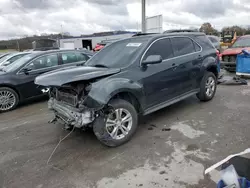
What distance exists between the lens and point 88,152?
325cm

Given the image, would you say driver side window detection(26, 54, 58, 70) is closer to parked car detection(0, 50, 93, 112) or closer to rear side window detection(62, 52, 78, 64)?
parked car detection(0, 50, 93, 112)

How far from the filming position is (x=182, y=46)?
462cm

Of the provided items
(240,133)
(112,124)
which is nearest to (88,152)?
(112,124)

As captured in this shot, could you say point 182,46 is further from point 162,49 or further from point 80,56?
point 80,56

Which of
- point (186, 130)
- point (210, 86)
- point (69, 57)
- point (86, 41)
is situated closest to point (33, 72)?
point (69, 57)

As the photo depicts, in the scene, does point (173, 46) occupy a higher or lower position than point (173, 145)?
higher

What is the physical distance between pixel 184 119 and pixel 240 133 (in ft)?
3.67

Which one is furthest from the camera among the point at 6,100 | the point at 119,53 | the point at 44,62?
the point at 44,62

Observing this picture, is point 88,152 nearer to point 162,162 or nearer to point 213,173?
point 162,162

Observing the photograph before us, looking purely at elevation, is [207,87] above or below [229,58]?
below

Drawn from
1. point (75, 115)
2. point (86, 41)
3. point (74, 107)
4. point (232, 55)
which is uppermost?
point (86, 41)

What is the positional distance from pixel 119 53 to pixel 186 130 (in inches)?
79.5

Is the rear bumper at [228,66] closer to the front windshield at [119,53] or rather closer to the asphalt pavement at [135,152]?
the asphalt pavement at [135,152]

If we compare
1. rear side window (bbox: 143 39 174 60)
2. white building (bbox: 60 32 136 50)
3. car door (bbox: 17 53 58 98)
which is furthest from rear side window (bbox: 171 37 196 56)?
white building (bbox: 60 32 136 50)
